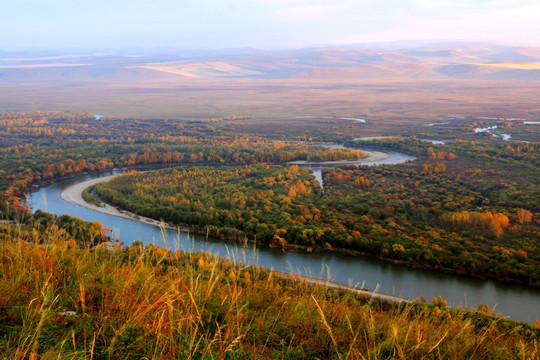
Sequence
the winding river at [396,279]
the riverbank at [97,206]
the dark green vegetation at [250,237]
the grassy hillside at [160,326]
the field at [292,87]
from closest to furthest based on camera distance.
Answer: the grassy hillside at [160,326] → the dark green vegetation at [250,237] → the winding river at [396,279] → the riverbank at [97,206] → the field at [292,87]

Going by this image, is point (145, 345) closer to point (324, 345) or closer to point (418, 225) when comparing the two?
point (324, 345)

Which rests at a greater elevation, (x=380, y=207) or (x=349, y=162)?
(x=380, y=207)

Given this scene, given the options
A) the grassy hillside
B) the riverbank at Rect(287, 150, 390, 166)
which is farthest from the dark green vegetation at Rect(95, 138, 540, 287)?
the grassy hillside

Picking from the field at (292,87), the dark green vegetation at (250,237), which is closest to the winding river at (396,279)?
the dark green vegetation at (250,237)

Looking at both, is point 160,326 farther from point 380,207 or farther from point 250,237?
point 380,207

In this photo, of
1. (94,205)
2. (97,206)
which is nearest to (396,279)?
(97,206)

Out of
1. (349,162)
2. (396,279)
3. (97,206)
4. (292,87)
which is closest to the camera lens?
(396,279)

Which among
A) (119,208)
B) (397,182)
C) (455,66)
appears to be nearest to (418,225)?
(397,182)

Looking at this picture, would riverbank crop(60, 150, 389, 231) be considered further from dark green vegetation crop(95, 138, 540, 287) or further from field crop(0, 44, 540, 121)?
field crop(0, 44, 540, 121)

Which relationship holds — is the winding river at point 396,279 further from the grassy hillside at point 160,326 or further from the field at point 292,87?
the field at point 292,87

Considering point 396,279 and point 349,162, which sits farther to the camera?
point 349,162
